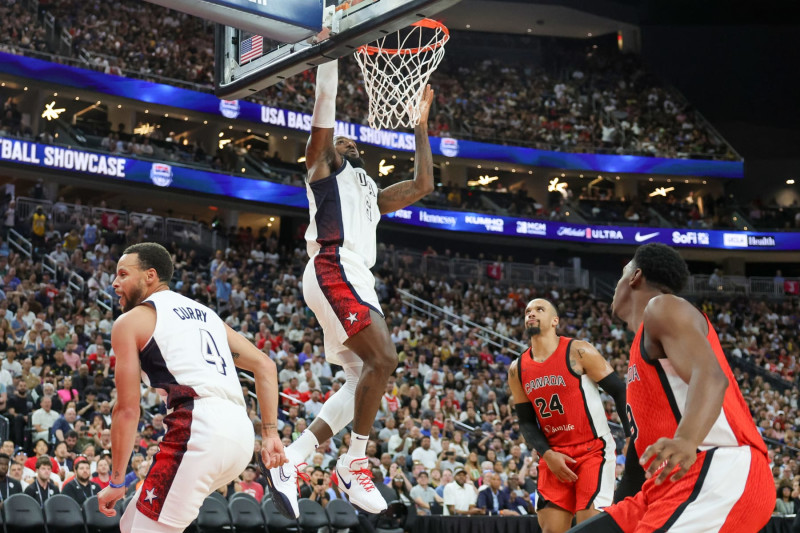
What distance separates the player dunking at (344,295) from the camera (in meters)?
5.95

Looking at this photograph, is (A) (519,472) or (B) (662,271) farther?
(A) (519,472)

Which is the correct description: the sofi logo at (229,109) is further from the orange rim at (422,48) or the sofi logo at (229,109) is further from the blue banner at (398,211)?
the orange rim at (422,48)

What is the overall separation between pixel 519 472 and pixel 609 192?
80.8 feet

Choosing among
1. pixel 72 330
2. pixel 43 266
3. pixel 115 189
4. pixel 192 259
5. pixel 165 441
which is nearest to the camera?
pixel 165 441

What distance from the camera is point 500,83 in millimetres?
38188

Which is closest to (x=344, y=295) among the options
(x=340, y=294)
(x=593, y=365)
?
(x=340, y=294)

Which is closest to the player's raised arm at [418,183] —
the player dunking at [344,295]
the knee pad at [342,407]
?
the player dunking at [344,295]

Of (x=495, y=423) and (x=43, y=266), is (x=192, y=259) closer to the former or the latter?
(x=43, y=266)

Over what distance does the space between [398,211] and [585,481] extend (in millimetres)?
23568

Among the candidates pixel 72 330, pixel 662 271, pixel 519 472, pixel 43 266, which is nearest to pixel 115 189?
pixel 43 266

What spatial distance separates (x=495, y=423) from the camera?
18.3 m

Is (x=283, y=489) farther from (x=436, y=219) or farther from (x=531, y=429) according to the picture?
(x=436, y=219)

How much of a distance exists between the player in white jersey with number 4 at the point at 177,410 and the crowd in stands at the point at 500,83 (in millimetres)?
24249

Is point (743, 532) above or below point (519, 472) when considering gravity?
above
